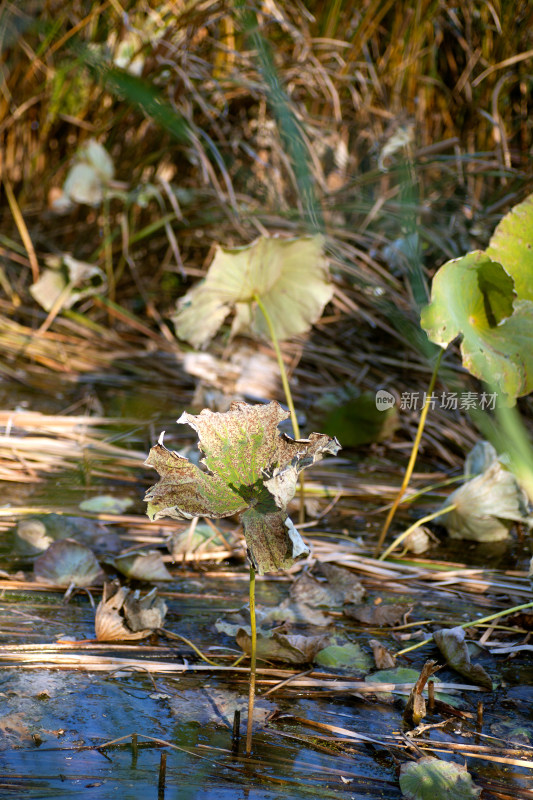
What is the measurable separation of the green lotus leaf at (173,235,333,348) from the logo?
0.49 m

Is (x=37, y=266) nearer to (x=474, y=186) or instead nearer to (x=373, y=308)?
(x=373, y=308)

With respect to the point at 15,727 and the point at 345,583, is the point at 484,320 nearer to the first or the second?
the point at 345,583

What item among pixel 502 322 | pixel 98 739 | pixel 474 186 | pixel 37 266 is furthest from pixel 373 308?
pixel 98 739

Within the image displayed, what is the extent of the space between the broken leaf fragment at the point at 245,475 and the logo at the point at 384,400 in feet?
3.42

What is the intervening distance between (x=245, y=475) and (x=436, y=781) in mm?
342

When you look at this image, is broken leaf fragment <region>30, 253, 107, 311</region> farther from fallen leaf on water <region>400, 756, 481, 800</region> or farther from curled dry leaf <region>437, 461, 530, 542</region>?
fallen leaf on water <region>400, 756, 481, 800</region>

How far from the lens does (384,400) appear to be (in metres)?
1.86

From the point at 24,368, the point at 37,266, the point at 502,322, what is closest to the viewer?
the point at 502,322

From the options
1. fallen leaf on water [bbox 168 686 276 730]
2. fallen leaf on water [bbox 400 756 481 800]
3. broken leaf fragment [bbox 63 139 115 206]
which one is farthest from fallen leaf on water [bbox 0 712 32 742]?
broken leaf fragment [bbox 63 139 115 206]

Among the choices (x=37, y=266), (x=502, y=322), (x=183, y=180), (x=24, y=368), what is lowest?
(x=24, y=368)

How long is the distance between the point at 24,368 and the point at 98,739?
1460mm

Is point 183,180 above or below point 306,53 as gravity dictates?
below

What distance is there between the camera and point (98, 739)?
2.42 ft

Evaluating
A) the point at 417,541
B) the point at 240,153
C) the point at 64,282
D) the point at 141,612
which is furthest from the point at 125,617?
the point at 240,153
